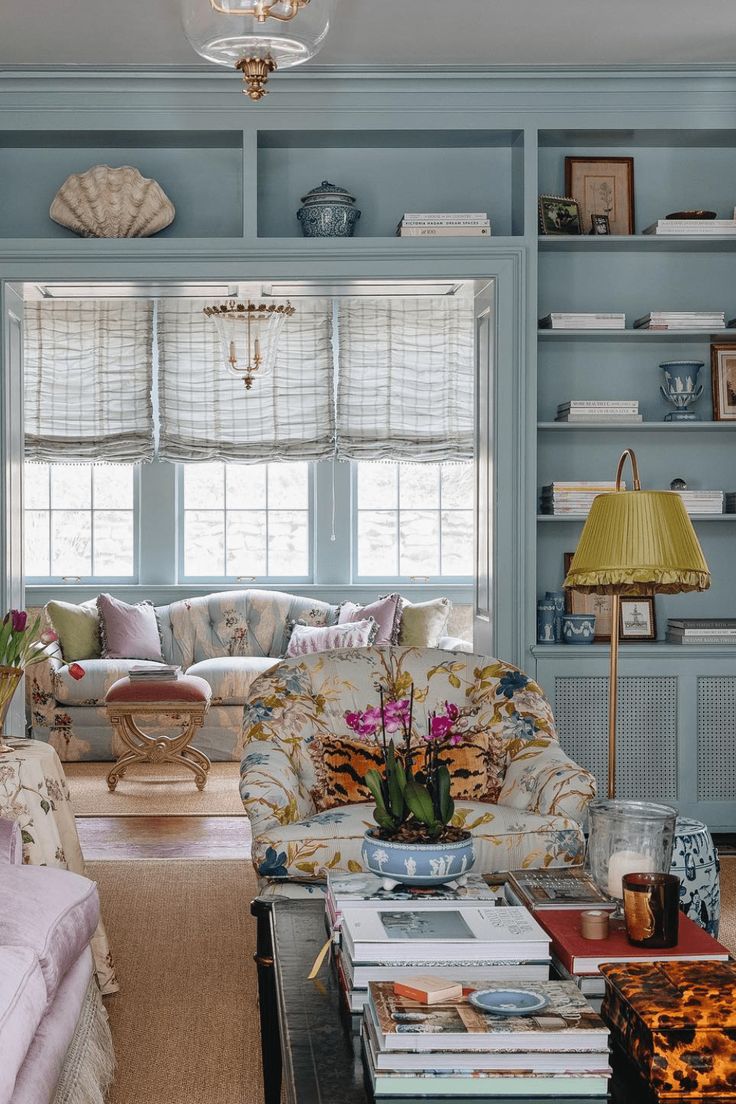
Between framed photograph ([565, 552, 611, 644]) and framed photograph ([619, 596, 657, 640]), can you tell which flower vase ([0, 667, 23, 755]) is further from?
framed photograph ([619, 596, 657, 640])

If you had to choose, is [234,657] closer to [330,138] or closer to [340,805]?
[330,138]

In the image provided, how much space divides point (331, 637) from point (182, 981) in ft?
12.7

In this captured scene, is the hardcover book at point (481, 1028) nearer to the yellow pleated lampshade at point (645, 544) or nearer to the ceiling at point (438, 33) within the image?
the yellow pleated lampshade at point (645, 544)

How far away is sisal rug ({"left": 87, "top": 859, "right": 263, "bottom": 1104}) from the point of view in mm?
2723

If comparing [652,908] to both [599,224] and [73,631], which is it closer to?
[599,224]

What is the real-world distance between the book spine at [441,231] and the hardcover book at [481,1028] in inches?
144

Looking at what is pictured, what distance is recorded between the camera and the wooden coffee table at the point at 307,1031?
5.19ft

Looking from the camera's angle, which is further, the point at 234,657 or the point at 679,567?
the point at 234,657

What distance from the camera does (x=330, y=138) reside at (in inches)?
193

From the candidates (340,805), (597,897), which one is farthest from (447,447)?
(597,897)

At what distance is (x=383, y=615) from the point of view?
7.29m

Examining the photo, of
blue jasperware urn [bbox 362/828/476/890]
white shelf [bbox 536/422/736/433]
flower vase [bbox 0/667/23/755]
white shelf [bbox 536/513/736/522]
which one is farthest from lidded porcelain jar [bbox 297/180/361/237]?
blue jasperware urn [bbox 362/828/476/890]

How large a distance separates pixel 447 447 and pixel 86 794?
348cm

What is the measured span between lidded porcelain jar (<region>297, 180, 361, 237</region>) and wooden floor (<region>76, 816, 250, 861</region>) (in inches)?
101
